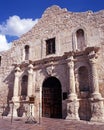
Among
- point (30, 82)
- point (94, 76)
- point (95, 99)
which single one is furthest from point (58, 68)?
point (95, 99)

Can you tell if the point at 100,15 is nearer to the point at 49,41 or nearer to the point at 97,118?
the point at 49,41

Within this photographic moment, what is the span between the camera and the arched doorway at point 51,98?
10461 mm

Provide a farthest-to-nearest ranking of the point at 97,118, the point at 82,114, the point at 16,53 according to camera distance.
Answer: the point at 16,53 < the point at 82,114 < the point at 97,118

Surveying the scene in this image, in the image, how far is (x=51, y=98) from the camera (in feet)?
35.6

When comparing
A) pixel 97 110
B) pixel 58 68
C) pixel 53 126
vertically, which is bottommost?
pixel 53 126

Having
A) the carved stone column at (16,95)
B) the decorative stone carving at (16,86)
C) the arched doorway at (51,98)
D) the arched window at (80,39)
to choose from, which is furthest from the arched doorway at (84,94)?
the decorative stone carving at (16,86)

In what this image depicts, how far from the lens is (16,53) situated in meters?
13.7

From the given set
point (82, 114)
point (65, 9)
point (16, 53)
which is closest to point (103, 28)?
point (65, 9)

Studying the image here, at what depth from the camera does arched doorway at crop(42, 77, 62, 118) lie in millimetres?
10461

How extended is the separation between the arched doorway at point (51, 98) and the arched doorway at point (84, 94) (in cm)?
152

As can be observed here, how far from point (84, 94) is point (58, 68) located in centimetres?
251

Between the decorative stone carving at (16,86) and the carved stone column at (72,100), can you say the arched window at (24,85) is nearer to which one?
the decorative stone carving at (16,86)

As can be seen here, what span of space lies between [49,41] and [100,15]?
3.93 metres

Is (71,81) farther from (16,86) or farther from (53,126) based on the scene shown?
(16,86)
